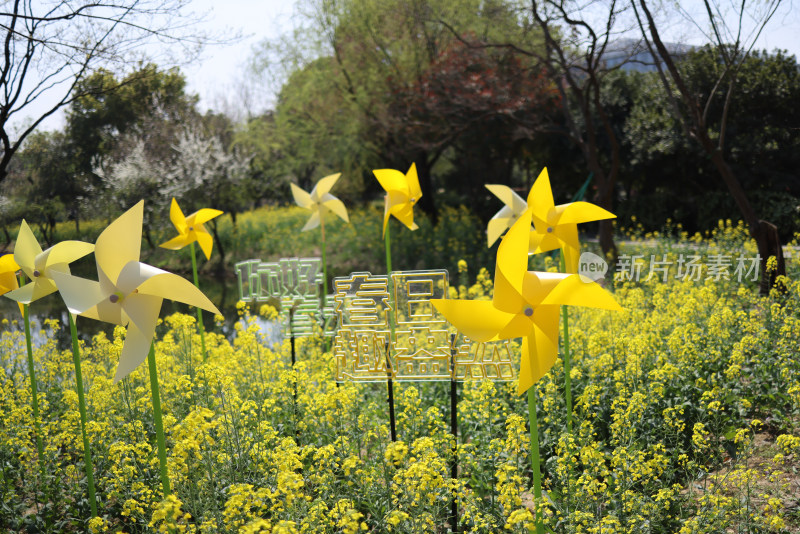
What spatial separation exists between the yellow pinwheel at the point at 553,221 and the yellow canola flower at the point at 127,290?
7.76 ft

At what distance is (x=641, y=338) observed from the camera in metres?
5.61

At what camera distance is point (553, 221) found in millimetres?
4551

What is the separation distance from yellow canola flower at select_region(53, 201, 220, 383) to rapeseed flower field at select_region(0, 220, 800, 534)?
589 mm

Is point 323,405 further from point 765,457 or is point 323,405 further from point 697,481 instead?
point 765,457

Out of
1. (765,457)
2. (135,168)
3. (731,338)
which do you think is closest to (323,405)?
(765,457)

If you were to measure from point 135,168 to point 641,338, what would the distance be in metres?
15.6

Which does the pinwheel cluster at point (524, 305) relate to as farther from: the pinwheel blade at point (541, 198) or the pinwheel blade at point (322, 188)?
the pinwheel blade at point (322, 188)

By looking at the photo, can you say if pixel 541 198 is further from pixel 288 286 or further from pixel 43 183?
pixel 43 183

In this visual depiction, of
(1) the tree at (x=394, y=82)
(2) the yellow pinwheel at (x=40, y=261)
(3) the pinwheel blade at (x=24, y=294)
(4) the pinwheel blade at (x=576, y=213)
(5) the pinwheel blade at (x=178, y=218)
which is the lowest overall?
(3) the pinwheel blade at (x=24, y=294)

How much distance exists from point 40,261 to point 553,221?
3772 millimetres

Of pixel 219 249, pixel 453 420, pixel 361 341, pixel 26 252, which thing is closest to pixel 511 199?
pixel 361 341

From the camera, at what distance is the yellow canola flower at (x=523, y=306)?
3.14 meters

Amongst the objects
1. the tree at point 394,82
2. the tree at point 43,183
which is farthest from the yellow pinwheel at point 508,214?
the tree at point 43,183

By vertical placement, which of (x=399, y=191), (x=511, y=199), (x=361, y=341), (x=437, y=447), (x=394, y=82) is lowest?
(x=437, y=447)
